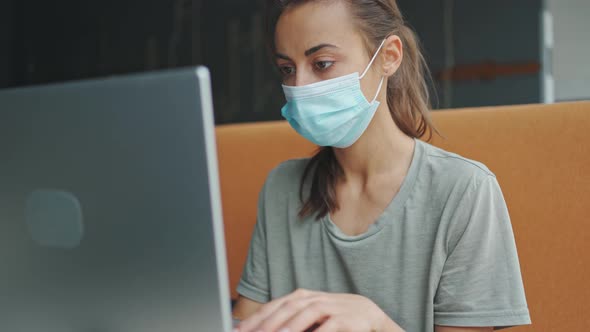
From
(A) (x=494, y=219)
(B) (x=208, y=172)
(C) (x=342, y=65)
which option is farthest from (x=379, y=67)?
(B) (x=208, y=172)

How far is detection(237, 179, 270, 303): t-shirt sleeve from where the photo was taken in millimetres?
974

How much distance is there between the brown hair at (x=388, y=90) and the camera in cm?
93

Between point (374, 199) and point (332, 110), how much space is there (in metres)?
0.17

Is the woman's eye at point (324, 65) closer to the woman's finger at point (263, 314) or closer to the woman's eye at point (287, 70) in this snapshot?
the woman's eye at point (287, 70)

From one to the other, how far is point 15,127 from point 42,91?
46 mm

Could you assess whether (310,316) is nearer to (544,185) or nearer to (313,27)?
(313,27)

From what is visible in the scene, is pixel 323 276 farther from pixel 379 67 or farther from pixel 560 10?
pixel 560 10

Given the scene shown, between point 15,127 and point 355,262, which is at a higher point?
point 15,127

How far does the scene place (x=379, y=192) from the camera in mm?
933

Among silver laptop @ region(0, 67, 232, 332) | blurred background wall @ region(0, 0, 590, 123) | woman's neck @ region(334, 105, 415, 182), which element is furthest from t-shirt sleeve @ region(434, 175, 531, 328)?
blurred background wall @ region(0, 0, 590, 123)

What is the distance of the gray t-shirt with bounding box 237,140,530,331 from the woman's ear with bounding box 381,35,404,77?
0.49ft

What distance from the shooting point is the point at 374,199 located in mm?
931

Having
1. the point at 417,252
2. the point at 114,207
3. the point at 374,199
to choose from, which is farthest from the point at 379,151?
the point at 114,207

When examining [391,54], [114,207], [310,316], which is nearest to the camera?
[114,207]
